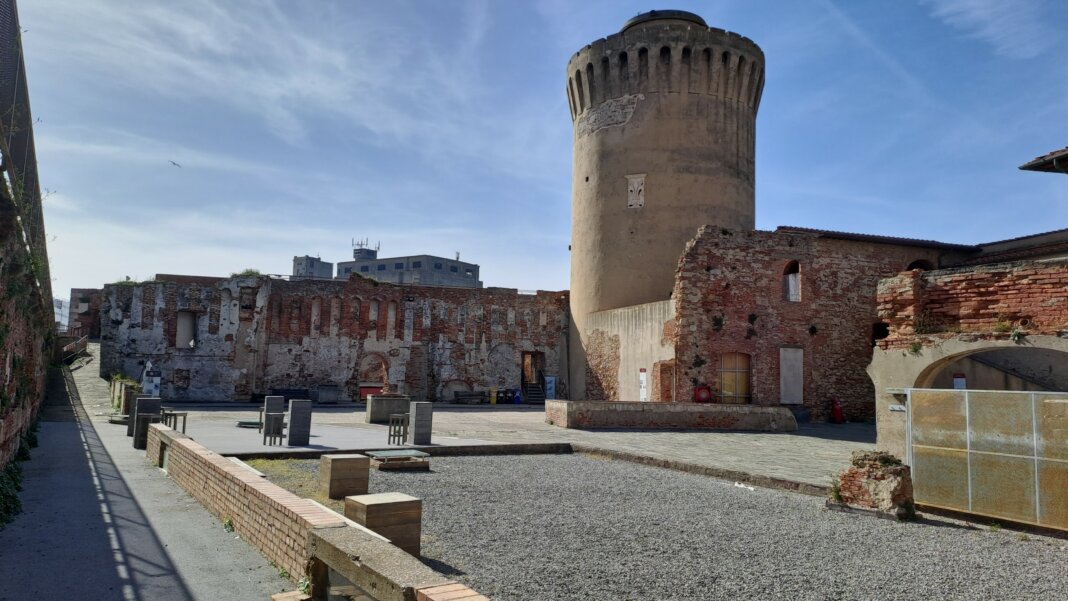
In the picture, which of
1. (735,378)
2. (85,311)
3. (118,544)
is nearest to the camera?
(118,544)

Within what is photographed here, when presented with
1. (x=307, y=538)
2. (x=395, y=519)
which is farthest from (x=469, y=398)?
(x=307, y=538)

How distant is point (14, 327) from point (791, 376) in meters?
19.7

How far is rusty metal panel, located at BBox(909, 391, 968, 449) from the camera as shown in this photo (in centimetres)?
848

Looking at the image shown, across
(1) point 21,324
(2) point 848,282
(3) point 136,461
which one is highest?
(2) point 848,282

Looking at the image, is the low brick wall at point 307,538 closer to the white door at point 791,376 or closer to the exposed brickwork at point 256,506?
the exposed brickwork at point 256,506

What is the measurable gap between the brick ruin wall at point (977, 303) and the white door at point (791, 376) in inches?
344

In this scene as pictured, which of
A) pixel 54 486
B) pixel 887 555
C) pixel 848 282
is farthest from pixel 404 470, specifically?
pixel 848 282

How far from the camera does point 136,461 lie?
12.1 meters

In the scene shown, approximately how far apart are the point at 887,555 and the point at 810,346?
54.1 ft

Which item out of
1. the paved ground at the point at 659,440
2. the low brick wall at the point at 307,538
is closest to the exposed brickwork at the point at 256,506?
the low brick wall at the point at 307,538

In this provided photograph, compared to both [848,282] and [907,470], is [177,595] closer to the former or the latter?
[907,470]

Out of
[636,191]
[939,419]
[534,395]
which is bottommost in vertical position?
[534,395]

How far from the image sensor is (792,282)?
2284 centimetres

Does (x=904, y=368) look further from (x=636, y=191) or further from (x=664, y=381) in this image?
(x=636, y=191)
